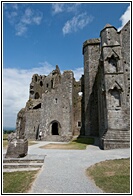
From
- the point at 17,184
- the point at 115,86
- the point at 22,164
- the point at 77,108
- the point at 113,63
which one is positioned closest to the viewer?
the point at 17,184

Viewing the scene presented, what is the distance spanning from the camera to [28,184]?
165 inches

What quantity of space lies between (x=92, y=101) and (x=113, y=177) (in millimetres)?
18507

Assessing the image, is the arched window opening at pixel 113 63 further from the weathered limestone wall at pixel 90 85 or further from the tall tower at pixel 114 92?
the weathered limestone wall at pixel 90 85

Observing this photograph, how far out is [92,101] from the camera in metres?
22.9

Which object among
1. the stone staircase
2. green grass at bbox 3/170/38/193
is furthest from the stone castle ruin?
green grass at bbox 3/170/38/193

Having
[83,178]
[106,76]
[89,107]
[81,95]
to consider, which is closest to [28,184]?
[83,178]

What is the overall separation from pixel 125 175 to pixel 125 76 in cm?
1010

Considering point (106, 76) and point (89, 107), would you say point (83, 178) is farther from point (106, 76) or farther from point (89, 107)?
point (89, 107)

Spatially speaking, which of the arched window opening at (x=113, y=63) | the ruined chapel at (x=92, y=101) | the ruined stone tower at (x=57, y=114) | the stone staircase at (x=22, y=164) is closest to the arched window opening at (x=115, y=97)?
the ruined chapel at (x=92, y=101)

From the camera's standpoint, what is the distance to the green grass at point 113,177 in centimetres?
389

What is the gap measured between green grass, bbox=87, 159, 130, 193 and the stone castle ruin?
207 inches

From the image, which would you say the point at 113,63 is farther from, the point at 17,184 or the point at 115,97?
the point at 17,184

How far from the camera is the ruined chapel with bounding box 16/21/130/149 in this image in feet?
39.4

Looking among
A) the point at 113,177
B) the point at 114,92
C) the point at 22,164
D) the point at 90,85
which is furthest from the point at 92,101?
the point at 113,177
